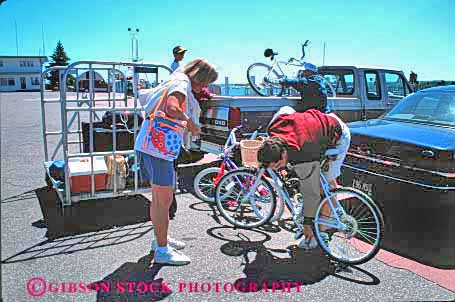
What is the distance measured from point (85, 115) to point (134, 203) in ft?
36.0

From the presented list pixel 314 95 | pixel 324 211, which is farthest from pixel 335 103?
pixel 324 211

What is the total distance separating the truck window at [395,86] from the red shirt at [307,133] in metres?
5.25

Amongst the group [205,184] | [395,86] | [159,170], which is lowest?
[205,184]

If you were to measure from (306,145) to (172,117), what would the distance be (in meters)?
1.20

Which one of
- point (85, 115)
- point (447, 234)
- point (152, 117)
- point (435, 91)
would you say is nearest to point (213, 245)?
point (152, 117)

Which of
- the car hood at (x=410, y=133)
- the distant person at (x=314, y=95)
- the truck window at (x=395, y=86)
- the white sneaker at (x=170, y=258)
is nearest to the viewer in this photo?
the white sneaker at (x=170, y=258)

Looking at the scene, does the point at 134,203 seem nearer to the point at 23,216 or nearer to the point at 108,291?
the point at 23,216

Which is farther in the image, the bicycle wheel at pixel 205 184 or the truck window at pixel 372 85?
the truck window at pixel 372 85

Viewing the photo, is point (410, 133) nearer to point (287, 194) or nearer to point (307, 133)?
point (287, 194)

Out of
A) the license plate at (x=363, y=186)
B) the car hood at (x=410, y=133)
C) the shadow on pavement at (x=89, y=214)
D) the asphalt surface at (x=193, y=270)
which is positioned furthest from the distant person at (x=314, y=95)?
the shadow on pavement at (x=89, y=214)

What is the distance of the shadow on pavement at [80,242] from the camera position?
363 centimetres

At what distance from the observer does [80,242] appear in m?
3.95

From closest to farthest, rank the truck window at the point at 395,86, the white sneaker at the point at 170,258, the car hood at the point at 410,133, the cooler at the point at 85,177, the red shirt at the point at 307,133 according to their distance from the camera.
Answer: the red shirt at the point at 307,133
the white sneaker at the point at 170,258
the car hood at the point at 410,133
the cooler at the point at 85,177
the truck window at the point at 395,86

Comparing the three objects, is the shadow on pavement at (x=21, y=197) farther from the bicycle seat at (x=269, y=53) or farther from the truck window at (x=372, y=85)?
the truck window at (x=372, y=85)
